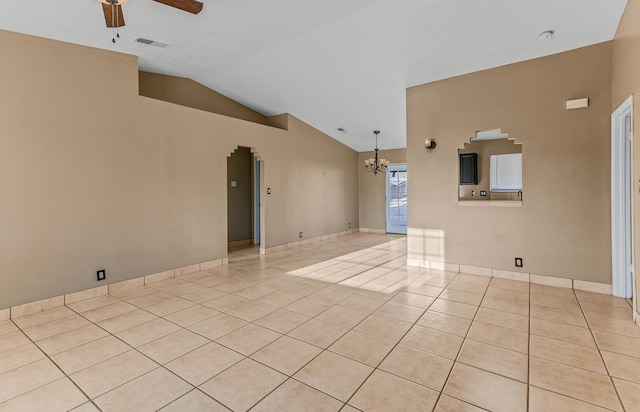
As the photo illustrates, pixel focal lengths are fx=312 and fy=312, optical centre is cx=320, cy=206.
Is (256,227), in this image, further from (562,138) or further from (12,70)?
(562,138)

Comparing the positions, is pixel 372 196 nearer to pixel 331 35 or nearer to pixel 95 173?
pixel 331 35

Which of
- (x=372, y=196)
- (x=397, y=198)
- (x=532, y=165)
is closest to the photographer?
(x=532, y=165)

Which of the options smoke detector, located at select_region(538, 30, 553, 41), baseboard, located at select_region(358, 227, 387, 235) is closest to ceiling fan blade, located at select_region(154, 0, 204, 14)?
smoke detector, located at select_region(538, 30, 553, 41)

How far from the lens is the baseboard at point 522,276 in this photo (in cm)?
383

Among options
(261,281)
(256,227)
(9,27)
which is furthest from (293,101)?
(9,27)

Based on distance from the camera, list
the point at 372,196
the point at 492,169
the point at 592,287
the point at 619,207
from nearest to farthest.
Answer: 1. the point at 619,207
2. the point at 592,287
3. the point at 492,169
4. the point at 372,196

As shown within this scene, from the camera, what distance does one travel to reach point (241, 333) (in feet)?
9.11

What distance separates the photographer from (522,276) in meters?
4.29

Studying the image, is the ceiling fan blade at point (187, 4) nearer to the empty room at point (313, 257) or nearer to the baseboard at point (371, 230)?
the empty room at point (313, 257)

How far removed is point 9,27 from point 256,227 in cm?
534

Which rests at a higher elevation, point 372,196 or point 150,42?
point 150,42

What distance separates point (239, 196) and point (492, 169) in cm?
603

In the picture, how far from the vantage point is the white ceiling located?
3193 millimetres

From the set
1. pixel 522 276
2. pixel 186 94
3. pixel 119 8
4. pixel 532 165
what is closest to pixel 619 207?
pixel 532 165
